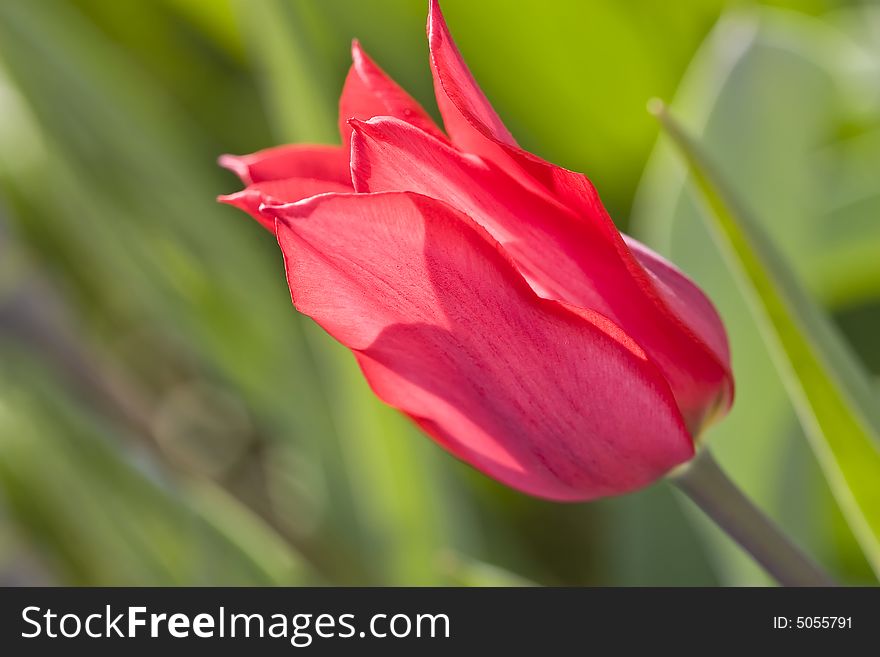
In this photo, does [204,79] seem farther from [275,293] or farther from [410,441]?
[410,441]

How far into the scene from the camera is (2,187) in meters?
0.80

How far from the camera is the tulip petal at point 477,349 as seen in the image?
0.66ft

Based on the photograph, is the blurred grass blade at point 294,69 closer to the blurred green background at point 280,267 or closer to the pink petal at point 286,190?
the blurred green background at point 280,267

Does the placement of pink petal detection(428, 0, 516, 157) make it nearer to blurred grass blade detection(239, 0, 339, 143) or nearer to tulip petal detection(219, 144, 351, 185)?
tulip petal detection(219, 144, 351, 185)

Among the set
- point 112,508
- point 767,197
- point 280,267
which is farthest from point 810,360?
point 280,267

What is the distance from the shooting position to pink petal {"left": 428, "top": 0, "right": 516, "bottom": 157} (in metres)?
0.21

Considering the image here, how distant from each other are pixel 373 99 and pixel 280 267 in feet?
1.77

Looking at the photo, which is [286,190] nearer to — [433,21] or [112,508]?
[433,21]

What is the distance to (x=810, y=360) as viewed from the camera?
276mm
